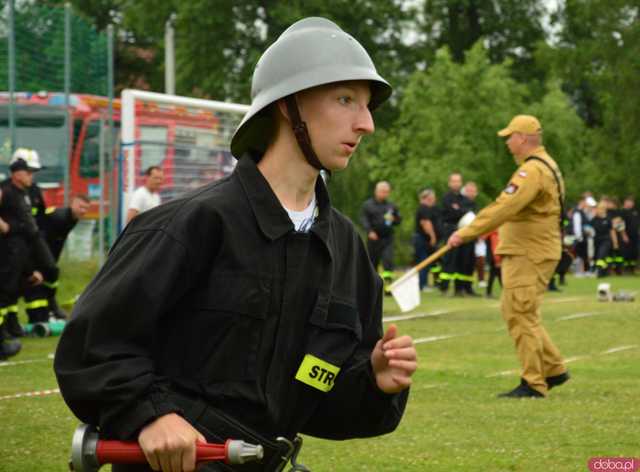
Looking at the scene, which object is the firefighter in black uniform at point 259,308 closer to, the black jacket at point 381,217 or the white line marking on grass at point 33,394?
the white line marking on grass at point 33,394

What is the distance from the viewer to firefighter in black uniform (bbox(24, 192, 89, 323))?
1741cm

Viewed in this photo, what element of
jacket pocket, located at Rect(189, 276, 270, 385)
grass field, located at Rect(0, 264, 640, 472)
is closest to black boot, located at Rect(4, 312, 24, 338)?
grass field, located at Rect(0, 264, 640, 472)

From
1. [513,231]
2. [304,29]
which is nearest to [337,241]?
[304,29]

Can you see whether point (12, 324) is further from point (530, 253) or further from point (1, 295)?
point (530, 253)

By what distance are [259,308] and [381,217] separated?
21486mm

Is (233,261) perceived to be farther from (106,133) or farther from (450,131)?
(450,131)

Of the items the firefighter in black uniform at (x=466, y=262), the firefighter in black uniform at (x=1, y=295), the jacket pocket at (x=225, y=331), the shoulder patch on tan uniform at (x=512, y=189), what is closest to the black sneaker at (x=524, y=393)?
the shoulder patch on tan uniform at (x=512, y=189)

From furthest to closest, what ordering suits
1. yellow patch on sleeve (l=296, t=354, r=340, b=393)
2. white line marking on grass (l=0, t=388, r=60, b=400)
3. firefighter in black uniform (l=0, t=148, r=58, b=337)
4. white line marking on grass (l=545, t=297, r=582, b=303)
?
white line marking on grass (l=545, t=297, r=582, b=303) < firefighter in black uniform (l=0, t=148, r=58, b=337) < white line marking on grass (l=0, t=388, r=60, b=400) < yellow patch on sleeve (l=296, t=354, r=340, b=393)

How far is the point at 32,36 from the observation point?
19.6 meters

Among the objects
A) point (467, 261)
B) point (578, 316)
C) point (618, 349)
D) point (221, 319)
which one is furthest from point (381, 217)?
point (221, 319)

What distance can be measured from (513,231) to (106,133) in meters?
9.98

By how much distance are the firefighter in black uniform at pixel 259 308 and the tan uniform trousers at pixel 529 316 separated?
25.3 ft

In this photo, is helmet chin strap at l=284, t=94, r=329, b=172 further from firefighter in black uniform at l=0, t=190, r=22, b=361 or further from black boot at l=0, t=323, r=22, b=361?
black boot at l=0, t=323, r=22, b=361

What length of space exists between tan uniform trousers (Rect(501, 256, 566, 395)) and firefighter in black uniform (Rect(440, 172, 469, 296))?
14999 millimetres
